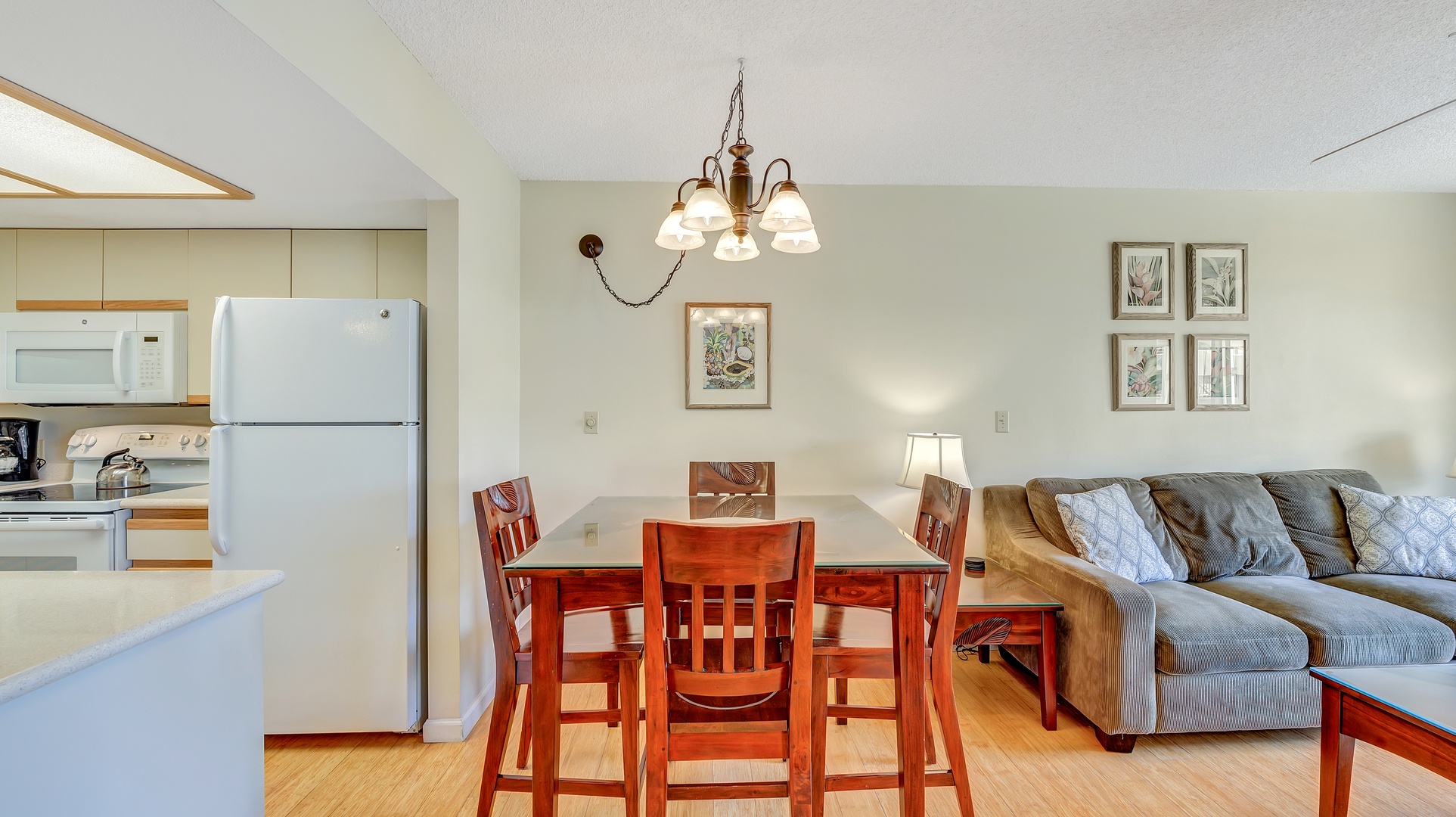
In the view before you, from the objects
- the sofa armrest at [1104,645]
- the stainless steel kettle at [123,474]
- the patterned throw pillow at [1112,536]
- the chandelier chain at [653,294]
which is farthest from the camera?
the chandelier chain at [653,294]

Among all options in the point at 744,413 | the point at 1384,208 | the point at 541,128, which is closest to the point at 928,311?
the point at 744,413

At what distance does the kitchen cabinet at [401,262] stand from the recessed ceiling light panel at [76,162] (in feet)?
1.75

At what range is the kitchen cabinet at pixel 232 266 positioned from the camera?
109 inches

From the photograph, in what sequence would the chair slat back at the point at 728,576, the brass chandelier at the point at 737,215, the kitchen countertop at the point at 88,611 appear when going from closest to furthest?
the kitchen countertop at the point at 88,611 → the chair slat back at the point at 728,576 → the brass chandelier at the point at 737,215

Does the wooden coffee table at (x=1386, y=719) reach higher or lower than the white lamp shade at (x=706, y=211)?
lower

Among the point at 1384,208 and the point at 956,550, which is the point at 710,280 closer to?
the point at 956,550

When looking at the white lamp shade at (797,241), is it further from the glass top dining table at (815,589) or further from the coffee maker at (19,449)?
the coffee maker at (19,449)

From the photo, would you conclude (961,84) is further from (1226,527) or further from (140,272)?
(140,272)

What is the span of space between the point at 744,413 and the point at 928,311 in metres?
1.06

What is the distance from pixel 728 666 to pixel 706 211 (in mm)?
1125

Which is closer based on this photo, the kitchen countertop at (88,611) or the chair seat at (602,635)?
the kitchen countertop at (88,611)

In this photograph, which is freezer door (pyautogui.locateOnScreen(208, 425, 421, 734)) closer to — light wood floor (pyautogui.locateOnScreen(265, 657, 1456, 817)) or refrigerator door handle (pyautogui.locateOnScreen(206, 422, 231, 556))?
refrigerator door handle (pyautogui.locateOnScreen(206, 422, 231, 556))

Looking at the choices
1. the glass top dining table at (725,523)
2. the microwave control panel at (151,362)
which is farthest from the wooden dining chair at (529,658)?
the microwave control panel at (151,362)

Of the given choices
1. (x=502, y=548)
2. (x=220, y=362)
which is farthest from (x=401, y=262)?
(x=502, y=548)
